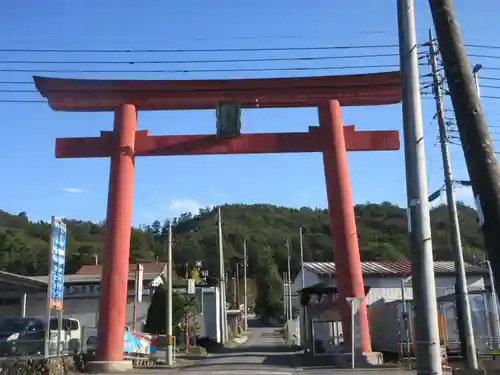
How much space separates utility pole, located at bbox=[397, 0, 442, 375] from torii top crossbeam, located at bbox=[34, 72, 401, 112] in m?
13.4

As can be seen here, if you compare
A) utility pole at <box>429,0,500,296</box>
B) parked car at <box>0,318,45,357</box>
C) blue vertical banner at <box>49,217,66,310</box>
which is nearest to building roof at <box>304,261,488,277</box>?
parked car at <box>0,318,45,357</box>

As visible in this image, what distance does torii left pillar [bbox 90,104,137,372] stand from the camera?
20469 millimetres

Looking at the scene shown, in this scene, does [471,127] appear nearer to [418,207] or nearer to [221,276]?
[418,207]

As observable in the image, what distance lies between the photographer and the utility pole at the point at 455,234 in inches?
664

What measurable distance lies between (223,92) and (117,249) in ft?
23.0

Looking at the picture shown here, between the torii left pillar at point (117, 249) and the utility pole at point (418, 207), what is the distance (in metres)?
14.6

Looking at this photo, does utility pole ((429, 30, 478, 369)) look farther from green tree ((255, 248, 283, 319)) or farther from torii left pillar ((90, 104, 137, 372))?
green tree ((255, 248, 283, 319))

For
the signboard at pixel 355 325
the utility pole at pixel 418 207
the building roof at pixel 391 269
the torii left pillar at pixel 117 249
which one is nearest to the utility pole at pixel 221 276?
the building roof at pixel 391 269

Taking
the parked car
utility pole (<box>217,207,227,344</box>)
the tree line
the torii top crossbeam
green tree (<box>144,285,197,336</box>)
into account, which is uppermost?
the tree line

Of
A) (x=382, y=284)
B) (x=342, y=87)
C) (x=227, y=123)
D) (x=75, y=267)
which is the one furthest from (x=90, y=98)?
(x=75, y=267)

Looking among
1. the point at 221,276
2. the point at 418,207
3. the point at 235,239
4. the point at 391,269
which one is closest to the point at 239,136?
the point at 418,207

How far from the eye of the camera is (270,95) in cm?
2259

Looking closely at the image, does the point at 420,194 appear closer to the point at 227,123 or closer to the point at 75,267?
the point at 227,123

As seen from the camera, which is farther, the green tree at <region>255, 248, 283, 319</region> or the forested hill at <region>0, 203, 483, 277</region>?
the green tree at <region>255, 248, 283, 319</region>
